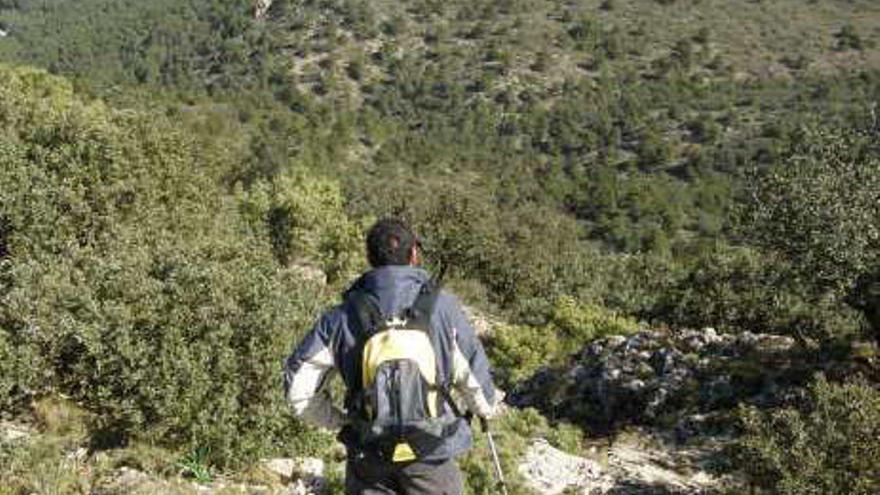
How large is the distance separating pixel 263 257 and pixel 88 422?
22.2 feet

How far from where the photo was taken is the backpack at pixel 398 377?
227 inches

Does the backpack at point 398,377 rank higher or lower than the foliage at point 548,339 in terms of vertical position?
higher

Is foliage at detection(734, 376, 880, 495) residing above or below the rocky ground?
above

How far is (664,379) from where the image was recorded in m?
23.2

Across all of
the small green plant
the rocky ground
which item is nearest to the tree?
the rocky ground

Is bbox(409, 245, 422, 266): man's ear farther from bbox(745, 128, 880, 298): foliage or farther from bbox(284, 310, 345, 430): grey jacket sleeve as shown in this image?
bbox(745, 128, 880, 298): foliage

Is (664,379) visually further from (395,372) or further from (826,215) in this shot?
(395,372)

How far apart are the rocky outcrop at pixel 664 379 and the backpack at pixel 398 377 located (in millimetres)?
16319

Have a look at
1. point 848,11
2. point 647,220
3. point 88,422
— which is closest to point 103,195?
point 88,422

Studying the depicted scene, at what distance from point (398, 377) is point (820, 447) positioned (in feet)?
34.8

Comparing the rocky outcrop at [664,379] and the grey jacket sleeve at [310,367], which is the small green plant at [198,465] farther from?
the rocky outcrop at [664,379]

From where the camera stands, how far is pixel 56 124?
1054 inches

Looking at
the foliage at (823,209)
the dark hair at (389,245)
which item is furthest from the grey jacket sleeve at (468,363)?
the foliage at (823,209)

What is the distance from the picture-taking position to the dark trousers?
234 inches
